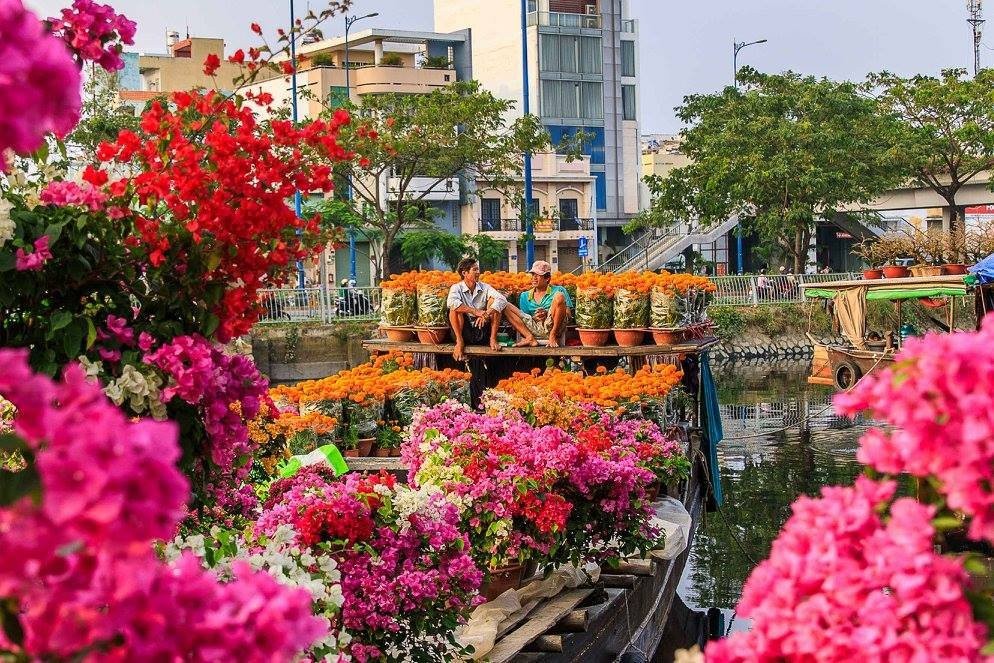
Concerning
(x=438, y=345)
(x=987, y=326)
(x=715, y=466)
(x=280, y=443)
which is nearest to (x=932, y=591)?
(x=987, y=326)

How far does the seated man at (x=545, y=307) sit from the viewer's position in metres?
13.2

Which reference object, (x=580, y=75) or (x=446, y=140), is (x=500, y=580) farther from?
(x=580, y=75)

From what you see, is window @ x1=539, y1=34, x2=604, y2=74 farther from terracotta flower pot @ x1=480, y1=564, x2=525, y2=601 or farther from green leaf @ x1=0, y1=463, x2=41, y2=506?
green leaf @ x1=0, y1=463, x2=41, y2=506

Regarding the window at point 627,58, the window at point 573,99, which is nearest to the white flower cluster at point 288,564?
the window at point 573,99

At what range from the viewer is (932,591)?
6.36ft

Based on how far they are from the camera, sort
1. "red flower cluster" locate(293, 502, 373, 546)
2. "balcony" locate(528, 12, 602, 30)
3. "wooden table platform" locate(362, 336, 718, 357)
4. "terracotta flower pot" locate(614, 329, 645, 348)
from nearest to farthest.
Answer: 1. "red flower cluster" locate(293, 502, 373, 546)
2. "wooden table platform" locate(362, 336, 718, 357)
3. "terracotta flower pot" locate(614, 329, 645, 348)
4. "balcony" locate(528, 12, 602, 30)

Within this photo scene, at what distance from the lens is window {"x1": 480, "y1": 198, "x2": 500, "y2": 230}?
51.2 meters

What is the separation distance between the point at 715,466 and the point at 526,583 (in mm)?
7399

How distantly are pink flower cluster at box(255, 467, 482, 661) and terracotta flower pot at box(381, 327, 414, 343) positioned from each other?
799 centimetres

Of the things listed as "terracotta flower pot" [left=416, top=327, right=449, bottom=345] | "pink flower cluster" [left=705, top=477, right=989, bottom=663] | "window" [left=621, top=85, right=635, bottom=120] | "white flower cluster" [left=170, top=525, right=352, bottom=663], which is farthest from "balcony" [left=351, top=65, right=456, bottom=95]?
"pink flower cluster" [left=705, top=477, right=989, bottom=663]

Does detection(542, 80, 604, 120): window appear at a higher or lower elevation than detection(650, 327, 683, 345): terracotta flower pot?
higher

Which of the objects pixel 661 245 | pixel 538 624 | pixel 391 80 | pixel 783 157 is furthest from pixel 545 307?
pixel 391 80

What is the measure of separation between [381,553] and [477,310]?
7.70 meters

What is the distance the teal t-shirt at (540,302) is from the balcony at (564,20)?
44176mm
